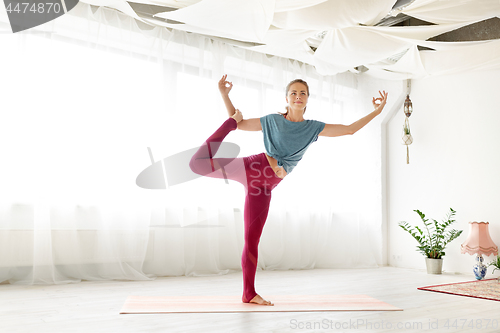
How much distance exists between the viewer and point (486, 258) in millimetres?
4828

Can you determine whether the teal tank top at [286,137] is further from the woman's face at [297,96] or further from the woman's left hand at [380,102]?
the woman's left hand at [380,102]

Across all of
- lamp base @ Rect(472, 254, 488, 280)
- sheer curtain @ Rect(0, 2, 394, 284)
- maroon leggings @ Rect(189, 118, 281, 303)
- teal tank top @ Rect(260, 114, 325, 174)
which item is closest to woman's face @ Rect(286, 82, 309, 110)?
teal tank top @ Rect(260, 114, 325, 174)

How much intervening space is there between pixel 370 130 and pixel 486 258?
2.30 metres

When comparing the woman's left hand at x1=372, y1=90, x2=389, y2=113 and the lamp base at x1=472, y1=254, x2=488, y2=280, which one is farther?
the lamp base at x1=472, y1=254, x2=488, y2=280

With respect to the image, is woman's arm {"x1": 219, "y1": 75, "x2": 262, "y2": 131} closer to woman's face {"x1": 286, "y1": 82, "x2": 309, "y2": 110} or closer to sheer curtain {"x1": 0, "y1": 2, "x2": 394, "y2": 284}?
woman's face {"x1": 286, "y1": 82, "x2": 309, "y2": 110}

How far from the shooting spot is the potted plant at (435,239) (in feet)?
16.6

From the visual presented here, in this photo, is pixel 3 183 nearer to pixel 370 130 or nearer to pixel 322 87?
pixel 322 87

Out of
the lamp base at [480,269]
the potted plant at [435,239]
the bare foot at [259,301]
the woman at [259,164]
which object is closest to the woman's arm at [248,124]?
the woman at [259,164]

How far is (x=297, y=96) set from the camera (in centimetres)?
315

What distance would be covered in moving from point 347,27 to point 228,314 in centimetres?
265

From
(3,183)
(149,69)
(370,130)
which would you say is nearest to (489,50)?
(370,130)

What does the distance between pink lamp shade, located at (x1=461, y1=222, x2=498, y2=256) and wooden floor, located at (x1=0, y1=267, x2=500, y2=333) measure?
2.32 feet

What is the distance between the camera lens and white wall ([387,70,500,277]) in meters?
4.96

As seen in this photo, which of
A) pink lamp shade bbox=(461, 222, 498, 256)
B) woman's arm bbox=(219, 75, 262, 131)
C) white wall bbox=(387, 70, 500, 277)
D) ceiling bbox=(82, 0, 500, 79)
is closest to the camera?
woman's arm bbox=(219, 75, 262, 131)
